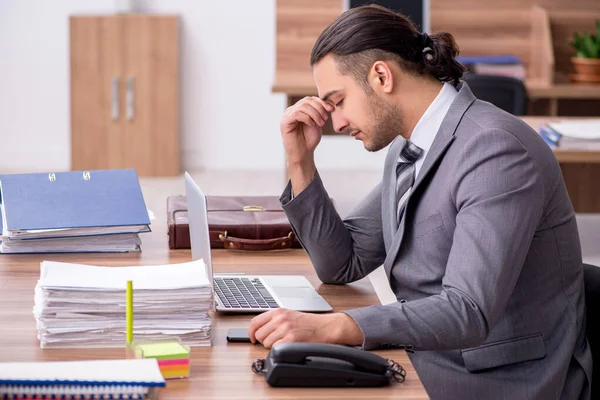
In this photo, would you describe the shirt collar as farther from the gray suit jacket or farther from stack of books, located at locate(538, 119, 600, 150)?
stack of books, located at locate(538, 119, 600, 150)

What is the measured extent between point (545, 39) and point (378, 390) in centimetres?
436

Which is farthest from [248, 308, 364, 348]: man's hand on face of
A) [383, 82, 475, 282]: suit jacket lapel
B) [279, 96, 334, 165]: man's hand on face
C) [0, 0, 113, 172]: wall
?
[0, 0, 113, 172]: wall

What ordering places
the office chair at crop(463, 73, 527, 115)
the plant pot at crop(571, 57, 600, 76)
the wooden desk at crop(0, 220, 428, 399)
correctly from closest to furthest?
the wooden desk at crop(0, 220, 428, 399) < the office chair at crop(463, 73, 527, 115) < the plant pot at crop(571, 57, 600, 76)

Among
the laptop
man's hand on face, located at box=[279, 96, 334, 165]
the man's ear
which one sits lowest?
the laptop

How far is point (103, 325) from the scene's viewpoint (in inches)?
60.8

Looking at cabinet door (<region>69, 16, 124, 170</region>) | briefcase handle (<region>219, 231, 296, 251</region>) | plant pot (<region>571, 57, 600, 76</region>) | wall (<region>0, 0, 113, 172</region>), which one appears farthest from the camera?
wall (<region>0, 0, 113, 172</region>)

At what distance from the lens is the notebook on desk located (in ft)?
4.07

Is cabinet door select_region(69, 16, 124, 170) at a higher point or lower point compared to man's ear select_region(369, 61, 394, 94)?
lower

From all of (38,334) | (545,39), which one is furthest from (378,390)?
(545,39)

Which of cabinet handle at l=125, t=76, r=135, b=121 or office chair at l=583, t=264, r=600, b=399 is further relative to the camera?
cabinet handle at l=125, t=76, r=135, b=121

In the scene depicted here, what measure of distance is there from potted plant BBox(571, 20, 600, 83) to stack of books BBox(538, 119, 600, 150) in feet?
4.67

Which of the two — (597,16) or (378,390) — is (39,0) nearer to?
(597,16)

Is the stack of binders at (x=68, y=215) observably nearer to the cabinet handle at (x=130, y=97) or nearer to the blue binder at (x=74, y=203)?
the blue binder at (x=74, y=203)

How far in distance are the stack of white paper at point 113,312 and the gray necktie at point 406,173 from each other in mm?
530
